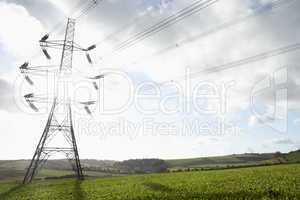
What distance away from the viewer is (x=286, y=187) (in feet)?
70.2

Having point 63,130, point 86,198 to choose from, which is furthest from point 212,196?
point 63,130

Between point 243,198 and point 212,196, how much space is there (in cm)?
241

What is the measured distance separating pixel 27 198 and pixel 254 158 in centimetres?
16615

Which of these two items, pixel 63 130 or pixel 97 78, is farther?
pixel 63 130

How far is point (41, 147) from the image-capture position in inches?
1783

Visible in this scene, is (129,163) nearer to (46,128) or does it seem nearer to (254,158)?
(254,158)

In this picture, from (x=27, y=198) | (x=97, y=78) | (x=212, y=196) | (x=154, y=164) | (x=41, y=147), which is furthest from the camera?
(x=154, y=164)

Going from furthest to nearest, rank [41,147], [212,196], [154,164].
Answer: [154,164] → [41,147] → [212,196]

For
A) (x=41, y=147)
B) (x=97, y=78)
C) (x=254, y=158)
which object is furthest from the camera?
(x=254, y=158)

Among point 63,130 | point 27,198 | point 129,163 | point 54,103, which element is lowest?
point 129,163

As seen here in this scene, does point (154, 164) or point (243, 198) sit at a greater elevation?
point (243, 198)

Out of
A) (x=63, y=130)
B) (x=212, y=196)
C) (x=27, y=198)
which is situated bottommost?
(x=27, y=198)

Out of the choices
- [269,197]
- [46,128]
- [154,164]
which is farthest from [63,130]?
[154,164]

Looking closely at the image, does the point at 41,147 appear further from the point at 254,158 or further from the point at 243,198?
the point at 254,158
